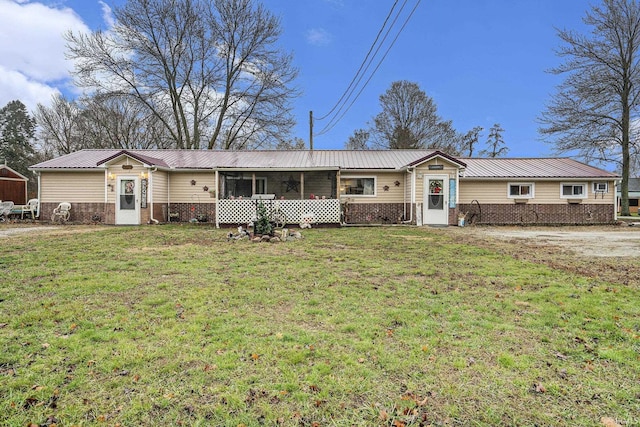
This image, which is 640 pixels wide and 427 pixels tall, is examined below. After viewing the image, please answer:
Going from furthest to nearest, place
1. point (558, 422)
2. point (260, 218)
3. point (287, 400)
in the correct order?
1. point (260, 218)
2. point (287, 400)
3. point (558, 422)

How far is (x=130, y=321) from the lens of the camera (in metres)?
3.59

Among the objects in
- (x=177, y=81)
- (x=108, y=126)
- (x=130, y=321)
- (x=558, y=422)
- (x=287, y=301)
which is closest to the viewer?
(x=558, y=422)

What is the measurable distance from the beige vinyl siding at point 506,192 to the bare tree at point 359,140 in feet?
54.8

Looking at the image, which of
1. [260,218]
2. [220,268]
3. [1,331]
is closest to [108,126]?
[260,218]

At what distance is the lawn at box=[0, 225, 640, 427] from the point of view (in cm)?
218

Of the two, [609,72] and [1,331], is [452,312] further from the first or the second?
[609,72]

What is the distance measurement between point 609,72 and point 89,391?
1090 inches

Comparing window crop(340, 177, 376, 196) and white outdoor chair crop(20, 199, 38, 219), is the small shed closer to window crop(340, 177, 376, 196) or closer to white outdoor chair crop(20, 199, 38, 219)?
white outdoor chair crop(20, 199, 38, 219)

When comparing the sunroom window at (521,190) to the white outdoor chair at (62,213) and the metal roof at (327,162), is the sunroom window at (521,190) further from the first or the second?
the white outdoor chair at (62,213)

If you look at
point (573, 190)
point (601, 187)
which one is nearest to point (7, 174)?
point (573, 190)

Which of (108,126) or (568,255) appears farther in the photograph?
(108,126)

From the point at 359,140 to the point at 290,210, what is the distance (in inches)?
813

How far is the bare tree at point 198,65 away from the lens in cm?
2206

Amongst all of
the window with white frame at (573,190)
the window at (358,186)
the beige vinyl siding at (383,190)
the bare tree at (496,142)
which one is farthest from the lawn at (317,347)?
the bare tree at (496,142)
